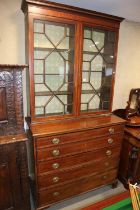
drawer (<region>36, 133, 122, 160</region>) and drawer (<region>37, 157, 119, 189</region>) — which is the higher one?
drawer (<region>36, 133, 122, 160</region>)

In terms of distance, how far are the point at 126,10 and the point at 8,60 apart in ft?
4.87

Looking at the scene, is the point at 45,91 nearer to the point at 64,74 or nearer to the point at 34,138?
the point at 64,74

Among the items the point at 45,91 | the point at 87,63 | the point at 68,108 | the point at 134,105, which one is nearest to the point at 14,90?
the point at 45,91

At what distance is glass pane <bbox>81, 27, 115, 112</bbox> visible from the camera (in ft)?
5.76

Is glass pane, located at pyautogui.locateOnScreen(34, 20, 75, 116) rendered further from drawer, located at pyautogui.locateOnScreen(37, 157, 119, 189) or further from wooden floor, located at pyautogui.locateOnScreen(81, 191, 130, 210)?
wooden floor, located at pyautogui.locateOnScreen(81, 191, 130, 210)

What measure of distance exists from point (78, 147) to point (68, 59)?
0.97m

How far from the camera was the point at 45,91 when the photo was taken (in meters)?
1.64

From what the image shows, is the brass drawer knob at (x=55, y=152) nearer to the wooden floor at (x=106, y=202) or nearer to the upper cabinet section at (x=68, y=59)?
the upper cabinet section at (x=68, y=59)

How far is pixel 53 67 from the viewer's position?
1.64 m

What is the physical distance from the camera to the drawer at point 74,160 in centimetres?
152

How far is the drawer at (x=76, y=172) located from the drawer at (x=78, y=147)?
204 millimetres

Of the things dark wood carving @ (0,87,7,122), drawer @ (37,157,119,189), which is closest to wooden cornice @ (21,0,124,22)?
dark wood carving @ (0,87,7,122)

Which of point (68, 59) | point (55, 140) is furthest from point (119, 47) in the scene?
point (55, 140)

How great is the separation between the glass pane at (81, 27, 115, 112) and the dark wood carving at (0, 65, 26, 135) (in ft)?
2.66
